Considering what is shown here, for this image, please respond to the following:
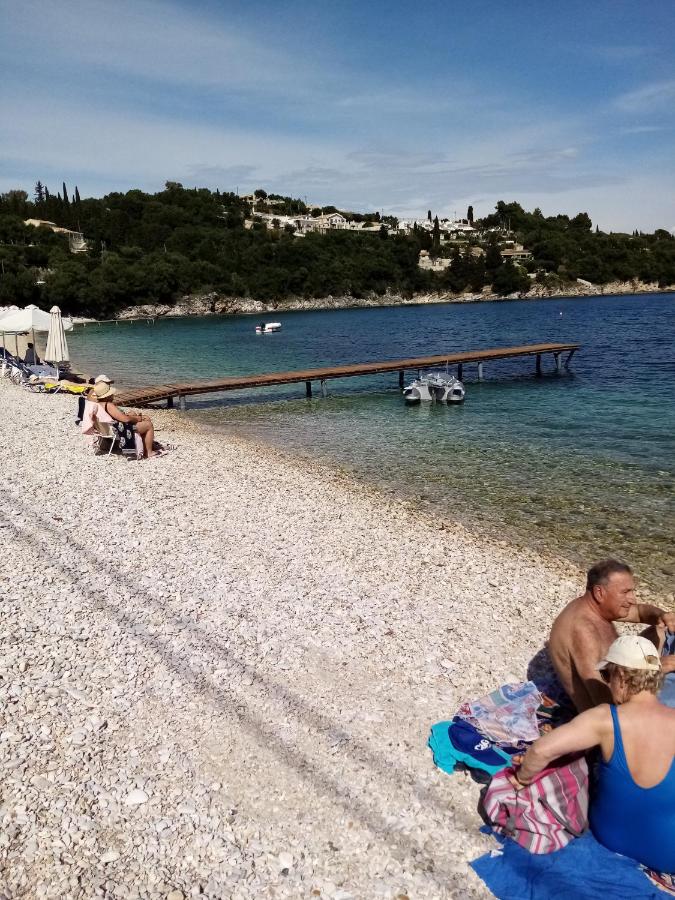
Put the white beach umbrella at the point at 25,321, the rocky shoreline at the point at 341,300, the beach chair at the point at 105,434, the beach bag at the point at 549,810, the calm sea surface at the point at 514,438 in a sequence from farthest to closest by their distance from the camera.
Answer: the rocky shoreline at the point at 341,300
the white beach umbrella at the point at 25,321
the beach chair at the point at 105,434
the calm sea surface at the point at 514,438
the beach bag at the point at 549,810

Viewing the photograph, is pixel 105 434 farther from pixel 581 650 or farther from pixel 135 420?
pixel 581 650

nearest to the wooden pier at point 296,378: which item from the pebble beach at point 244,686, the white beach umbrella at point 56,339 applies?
the white beach umbrella at point 56,339

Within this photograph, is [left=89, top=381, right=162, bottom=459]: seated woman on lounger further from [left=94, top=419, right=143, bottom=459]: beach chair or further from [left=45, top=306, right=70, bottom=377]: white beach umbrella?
[left=45, top=306, right=70, bottom=377]: white beach umbrella

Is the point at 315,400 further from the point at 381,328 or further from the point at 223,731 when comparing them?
the point at 381,328

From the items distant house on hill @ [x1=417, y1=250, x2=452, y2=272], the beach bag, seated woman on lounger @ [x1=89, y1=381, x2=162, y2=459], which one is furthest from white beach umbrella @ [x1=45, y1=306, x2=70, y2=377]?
distant house on hill @ [x1=417, y1=250, x2=452, y2=272]

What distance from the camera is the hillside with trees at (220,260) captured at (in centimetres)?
11688

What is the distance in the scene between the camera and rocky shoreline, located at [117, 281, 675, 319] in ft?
418

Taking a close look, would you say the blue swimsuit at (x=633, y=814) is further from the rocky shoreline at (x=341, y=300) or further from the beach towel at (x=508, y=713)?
the rocky shoreline at (x=341, y=300)

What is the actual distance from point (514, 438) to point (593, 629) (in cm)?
1450

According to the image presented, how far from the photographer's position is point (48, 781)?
4668mm

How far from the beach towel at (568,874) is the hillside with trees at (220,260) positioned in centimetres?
11656

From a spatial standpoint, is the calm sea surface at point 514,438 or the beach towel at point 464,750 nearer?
the beach towel at point 464,750

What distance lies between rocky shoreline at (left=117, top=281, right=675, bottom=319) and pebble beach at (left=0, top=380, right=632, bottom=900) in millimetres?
118737

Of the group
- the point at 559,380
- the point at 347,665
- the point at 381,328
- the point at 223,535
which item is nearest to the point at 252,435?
the point at 223,535
